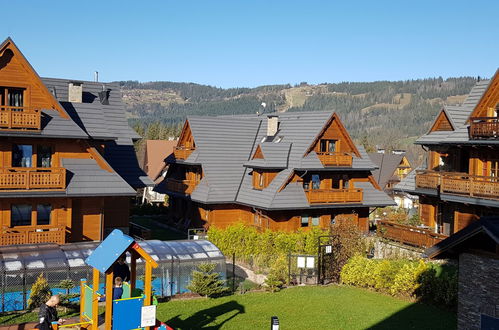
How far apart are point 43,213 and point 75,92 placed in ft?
24.4

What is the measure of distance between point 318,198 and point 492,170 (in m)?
10.2

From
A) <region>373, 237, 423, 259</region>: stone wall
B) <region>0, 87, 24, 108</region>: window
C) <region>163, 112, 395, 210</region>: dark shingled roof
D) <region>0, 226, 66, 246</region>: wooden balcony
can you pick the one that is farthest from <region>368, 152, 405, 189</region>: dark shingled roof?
<region>0, 87, 24, 108</region>: window

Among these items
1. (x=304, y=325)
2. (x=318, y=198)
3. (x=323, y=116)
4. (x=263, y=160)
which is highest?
(x=323, y=116)

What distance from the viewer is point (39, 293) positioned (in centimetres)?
1898

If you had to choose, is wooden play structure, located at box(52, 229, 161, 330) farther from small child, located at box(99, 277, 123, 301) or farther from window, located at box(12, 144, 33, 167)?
window, located at box(12, 144, 33, 167)

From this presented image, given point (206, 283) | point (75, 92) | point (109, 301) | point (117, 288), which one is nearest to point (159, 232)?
point (75, 92)

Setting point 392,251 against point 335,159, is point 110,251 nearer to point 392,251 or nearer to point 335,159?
point 392,251

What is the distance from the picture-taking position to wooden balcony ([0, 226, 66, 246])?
23.9 meters

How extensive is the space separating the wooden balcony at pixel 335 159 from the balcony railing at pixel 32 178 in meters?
15.9

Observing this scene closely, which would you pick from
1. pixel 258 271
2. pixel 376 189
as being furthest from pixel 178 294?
pixel 376 189

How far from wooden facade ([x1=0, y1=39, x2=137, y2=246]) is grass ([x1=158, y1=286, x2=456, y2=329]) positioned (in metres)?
8.00

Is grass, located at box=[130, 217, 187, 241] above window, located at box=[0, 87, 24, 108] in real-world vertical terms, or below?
below

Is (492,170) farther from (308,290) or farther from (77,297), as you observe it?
(77,297)

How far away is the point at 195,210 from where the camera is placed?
37.8 metres
